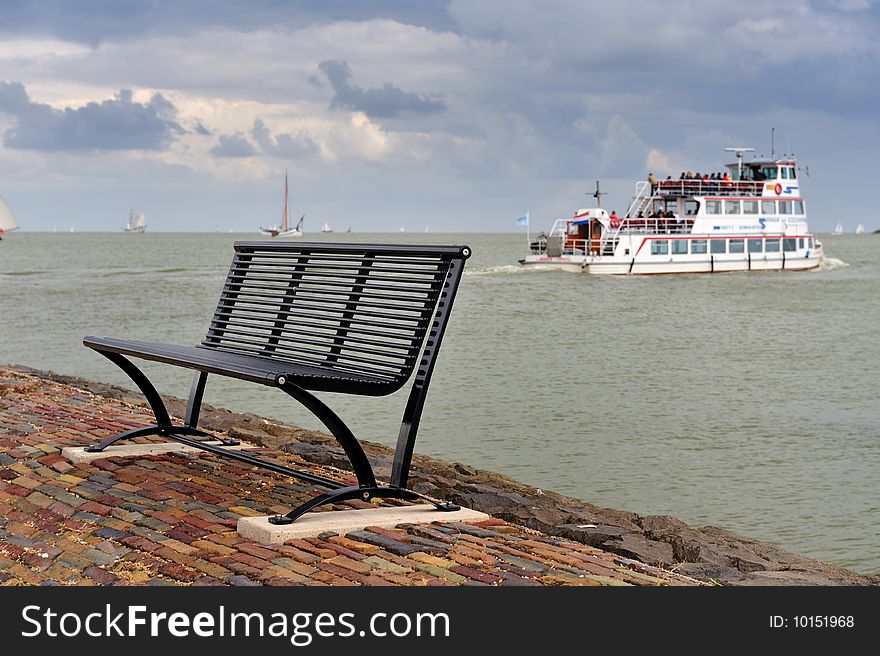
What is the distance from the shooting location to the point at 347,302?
567 centimetres

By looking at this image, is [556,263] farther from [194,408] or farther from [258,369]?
[258,369]

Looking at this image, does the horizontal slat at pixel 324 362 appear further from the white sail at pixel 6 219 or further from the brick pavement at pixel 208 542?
the white sail at pixel 6 219

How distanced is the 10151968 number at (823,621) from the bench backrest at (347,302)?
187 centimetres

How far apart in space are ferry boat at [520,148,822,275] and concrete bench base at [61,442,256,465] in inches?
1753

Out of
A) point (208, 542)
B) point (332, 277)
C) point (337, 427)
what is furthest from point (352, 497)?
point (332, 277)

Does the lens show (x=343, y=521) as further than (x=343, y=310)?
No

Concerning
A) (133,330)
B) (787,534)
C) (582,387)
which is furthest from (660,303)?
(787,534)

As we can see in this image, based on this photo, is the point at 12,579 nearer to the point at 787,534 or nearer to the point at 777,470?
the point at 787,534

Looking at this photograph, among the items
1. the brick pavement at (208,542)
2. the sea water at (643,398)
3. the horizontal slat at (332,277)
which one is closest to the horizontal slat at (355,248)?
the horizontal slat at (332,277)

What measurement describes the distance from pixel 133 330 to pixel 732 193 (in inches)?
1210

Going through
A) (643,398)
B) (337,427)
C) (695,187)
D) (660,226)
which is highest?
(695,187)

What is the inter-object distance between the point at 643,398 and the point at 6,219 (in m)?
9.87

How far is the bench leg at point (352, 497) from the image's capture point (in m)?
4.81

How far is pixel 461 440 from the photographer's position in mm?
12586
